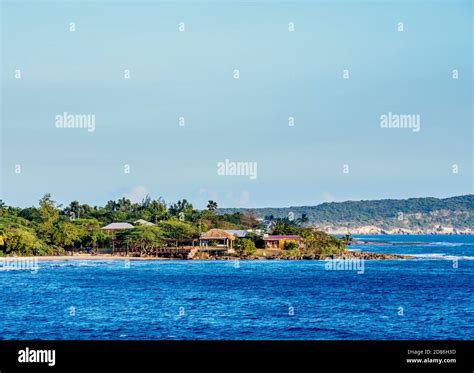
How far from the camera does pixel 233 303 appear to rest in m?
55.2

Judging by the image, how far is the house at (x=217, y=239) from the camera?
120 meters

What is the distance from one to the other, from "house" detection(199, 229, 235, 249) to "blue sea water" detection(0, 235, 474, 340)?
80.7 feet

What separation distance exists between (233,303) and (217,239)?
2590 inches

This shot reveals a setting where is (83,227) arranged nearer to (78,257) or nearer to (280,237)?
(78,257)

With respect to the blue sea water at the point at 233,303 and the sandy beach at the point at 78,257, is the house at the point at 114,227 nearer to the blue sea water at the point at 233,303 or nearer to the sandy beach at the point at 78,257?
the sandy beach at the point at 78,257

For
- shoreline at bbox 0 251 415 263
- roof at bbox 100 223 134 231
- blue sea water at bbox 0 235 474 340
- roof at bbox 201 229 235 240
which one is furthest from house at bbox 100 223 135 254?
blue sea water at bbox 0 235 474 340

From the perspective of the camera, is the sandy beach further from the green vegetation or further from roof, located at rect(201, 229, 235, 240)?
roof, located at rect(201, 229, 235, 240)

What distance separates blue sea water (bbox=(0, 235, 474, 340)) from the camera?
137 feet

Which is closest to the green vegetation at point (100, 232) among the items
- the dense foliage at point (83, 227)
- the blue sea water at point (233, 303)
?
the dense foliage at point (83, 227)

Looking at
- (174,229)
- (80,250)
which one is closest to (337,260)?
(174,229)

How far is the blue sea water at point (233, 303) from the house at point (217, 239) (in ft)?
80.7

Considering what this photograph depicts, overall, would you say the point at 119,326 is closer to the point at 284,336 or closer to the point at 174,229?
the point at 284,336
